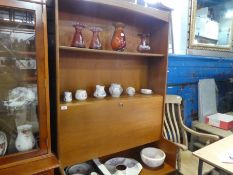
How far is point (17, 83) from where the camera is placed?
3.65ft

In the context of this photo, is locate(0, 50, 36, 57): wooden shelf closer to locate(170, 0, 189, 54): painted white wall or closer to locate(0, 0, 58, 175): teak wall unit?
locate(0, 0, 58, 175): teak wall unit

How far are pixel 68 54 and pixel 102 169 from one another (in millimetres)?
899

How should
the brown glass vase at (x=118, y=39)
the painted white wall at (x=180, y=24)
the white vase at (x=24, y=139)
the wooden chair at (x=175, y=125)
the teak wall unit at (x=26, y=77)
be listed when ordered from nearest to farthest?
the teak wall unit at (x=26, y=77)
the white vase at (x=24, y=139)
the brown glass vase at (x=118, y=39)
the wooden chair at (x=175, y=125)
the painted white wall at (x=180, y=24)

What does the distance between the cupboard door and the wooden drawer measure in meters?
0.15

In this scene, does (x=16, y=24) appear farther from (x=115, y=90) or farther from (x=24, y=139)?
(x=115, y=90)

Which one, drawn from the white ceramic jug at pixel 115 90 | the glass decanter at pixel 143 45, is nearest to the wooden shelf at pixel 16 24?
the white ceramic jug at pixel 115 90

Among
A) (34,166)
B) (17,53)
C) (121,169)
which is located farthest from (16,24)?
(121,169)

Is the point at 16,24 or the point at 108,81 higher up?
the point at 16,24

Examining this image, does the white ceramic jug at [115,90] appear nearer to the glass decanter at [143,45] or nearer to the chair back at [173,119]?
the glass decanter at [143,45]

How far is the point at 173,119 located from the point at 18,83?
1.59 meters

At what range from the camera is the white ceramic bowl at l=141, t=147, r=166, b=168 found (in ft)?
5.23

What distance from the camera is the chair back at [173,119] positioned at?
204 cm

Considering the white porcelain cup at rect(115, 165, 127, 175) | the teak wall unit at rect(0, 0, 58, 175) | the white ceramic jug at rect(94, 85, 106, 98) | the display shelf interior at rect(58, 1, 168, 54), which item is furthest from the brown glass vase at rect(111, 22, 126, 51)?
the white porcelain cup at rect(115, 165, 127, 175)

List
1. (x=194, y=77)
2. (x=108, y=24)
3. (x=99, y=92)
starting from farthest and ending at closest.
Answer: (x=194, y=77) → (x=108, y=24) → (x=99, y=92)
